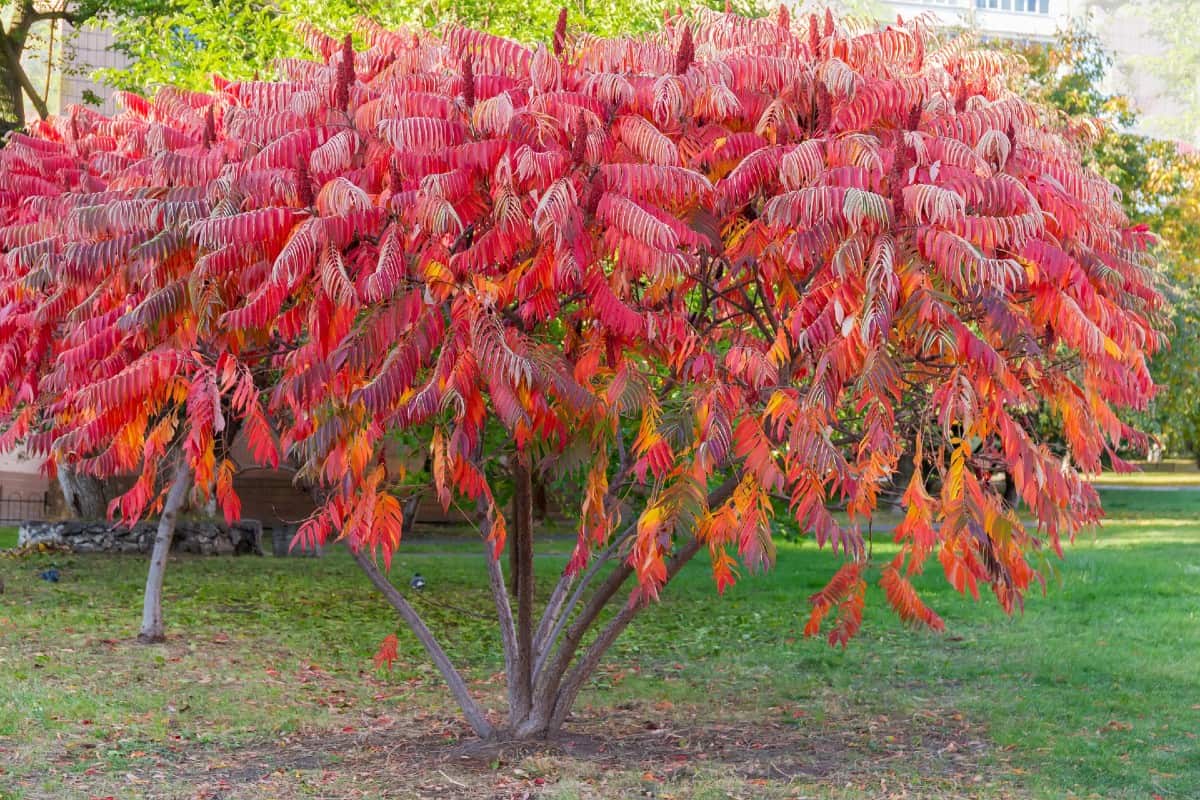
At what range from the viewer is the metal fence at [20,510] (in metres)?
30.0

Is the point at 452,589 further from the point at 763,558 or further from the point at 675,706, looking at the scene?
the point at 763,558

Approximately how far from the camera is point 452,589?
19.5m

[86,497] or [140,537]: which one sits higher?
[86,497]

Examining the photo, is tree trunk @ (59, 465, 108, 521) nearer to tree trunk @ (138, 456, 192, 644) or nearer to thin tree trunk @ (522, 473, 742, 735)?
tree trunk @ (138, 456, 192, 644)

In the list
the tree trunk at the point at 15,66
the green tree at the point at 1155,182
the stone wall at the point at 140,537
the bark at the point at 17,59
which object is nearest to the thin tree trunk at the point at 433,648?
the stone wall at the point at 140,537

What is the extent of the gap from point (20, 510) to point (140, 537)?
33.2ft

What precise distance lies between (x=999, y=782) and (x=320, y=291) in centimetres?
509

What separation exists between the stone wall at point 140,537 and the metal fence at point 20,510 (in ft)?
26.3

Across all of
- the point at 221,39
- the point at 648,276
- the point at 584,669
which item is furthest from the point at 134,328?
the point at 221,39

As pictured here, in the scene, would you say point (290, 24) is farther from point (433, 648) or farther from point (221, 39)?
point (433, 648)

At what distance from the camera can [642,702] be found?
10961 millimetres

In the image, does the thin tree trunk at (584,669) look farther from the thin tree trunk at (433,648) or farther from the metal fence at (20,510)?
the metal fence at (20,510)

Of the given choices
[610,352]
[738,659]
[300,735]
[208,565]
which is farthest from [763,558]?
[208,565]

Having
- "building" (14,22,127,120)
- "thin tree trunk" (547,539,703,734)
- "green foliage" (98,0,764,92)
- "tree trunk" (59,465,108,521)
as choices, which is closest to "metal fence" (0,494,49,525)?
"tree trunk" (59,465,108,521)
